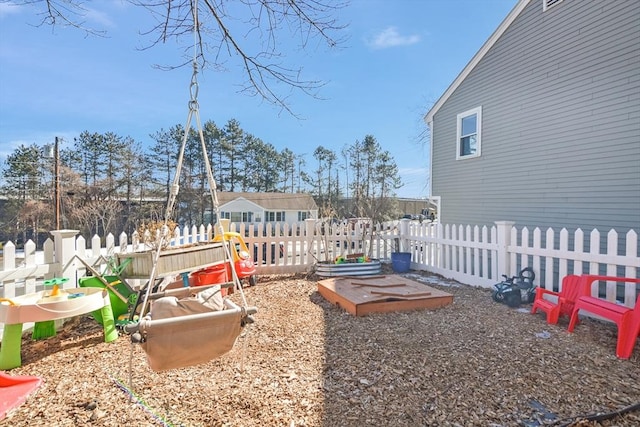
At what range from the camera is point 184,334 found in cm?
179

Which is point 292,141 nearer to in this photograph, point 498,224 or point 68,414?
point 498,224

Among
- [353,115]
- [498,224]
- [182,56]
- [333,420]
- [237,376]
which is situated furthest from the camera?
[353,115]

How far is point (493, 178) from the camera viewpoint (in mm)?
7832

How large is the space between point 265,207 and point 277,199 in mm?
1817

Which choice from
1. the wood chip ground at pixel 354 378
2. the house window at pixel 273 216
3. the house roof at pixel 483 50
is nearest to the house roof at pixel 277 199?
the house window at pixel 273 216

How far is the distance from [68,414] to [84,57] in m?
4.32

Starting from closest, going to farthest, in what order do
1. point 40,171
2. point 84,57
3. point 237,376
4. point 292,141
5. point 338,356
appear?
point 237,376, point 338,356, point 84,57, point 40,171, point 292,141

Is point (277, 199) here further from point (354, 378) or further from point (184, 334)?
point (184, 334)

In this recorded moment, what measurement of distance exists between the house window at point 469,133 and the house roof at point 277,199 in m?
A: 22.6

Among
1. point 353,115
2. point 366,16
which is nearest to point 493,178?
point 366,16

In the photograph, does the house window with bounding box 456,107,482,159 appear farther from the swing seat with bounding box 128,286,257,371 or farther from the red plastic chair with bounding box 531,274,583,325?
the swing seat with bounding box 128,286,257,371

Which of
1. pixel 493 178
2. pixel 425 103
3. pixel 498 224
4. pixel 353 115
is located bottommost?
pixel 498 224

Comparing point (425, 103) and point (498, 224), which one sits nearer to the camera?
point (498, 224)

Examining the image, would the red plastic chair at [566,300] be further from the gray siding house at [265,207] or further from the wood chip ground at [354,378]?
the gray siding house at [265,207]
